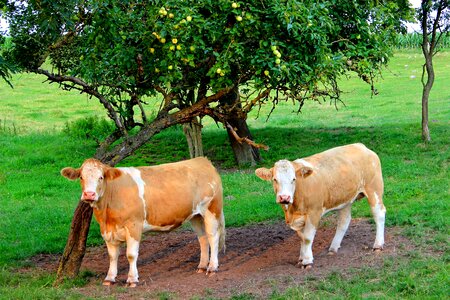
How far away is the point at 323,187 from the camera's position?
34.5 ft

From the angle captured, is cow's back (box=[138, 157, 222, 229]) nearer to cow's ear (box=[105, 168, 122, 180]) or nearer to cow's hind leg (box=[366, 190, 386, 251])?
cow's ear (box=[105, 168, 122, 180])

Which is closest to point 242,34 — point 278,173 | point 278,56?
point 278,56

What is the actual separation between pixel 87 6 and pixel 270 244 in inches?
195

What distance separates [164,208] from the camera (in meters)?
10.1

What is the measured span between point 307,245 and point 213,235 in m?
1.42

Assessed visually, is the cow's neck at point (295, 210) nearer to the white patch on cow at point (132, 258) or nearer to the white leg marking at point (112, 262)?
the white patch on cow at point (132, 258)

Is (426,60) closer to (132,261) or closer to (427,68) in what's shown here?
(427,68)

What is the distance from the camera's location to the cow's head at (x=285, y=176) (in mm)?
9781

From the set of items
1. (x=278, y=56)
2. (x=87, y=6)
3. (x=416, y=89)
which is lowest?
(x=416, y=89)

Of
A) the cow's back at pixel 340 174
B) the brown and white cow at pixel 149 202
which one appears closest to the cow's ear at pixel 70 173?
the brown and white cow at pixel 149 202

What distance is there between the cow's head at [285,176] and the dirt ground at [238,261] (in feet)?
3.58

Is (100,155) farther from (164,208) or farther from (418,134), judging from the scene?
(418,134)

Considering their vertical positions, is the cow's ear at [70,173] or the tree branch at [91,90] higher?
the tree branch at [91,90]

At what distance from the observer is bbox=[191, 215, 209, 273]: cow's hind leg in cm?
1063
